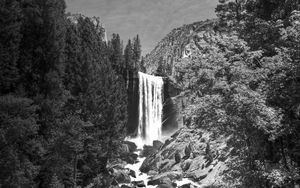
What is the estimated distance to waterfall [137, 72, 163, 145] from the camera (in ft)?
241

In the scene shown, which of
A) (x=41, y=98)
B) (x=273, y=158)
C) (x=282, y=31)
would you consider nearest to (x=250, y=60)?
(x=282, y=31)

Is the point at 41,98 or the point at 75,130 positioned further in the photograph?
the point at 75,130

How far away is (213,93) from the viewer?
31.9ft

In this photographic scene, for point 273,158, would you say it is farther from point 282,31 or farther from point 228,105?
point 282,31

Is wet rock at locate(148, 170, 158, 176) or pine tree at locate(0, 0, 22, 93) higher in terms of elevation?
pine tree at locate(0, 0, 22, 93)

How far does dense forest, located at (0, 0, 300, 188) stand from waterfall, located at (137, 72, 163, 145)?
44387 millimetres

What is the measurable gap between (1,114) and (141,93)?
60477 millimetres

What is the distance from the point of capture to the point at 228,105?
29.8 ft

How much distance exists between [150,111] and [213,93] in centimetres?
6483

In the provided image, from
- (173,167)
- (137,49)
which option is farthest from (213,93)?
(137,49)

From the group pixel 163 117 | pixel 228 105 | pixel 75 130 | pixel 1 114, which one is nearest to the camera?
pixel 228 105

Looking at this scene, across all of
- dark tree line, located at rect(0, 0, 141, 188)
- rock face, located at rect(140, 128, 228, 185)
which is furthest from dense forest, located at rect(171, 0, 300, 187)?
rock face, located at rect(140, 128, 228, 185)

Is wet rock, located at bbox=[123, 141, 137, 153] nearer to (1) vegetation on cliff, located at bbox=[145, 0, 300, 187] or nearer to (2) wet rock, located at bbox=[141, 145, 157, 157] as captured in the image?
(2) wet rock, located at bbox=[141, 145, 157, 157]

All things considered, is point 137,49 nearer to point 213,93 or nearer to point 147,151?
point 147,151
